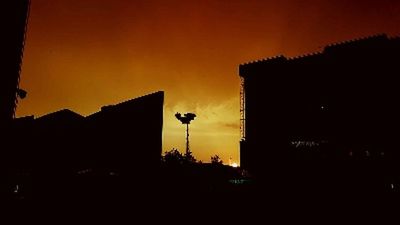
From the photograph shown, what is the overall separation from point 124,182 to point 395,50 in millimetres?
20542

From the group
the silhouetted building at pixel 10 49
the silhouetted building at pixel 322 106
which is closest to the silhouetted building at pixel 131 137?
the silhouetted building at pixel 10 49

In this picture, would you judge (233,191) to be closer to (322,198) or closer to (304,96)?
(322,198)

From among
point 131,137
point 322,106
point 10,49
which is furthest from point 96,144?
point 322,106

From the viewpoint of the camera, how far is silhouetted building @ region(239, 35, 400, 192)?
25453 millimetres

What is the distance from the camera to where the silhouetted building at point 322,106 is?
83.5 ft

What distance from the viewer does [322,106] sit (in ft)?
90.6

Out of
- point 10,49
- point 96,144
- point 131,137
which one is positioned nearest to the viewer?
point 10,49

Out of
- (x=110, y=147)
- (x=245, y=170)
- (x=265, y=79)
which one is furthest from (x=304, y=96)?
(x=110, y=147)

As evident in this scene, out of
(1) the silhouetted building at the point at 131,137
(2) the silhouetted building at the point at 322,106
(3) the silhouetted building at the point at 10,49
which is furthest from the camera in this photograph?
(2) the silhouetted building at the point at 322,106

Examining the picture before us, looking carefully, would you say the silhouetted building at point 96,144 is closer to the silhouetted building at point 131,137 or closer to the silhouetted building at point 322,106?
the silhouetted building at point 131,137

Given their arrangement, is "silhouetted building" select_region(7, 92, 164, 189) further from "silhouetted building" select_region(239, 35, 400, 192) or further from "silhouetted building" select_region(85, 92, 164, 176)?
"silhouetted building" select_region(239, 35, 400, 192)

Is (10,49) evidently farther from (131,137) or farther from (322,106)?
(322,106)

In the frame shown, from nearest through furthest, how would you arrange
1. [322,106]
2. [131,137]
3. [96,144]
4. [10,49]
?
[10,49]
[131,137]
[96,144]
[322,106]

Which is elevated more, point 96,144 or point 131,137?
point 131,137
